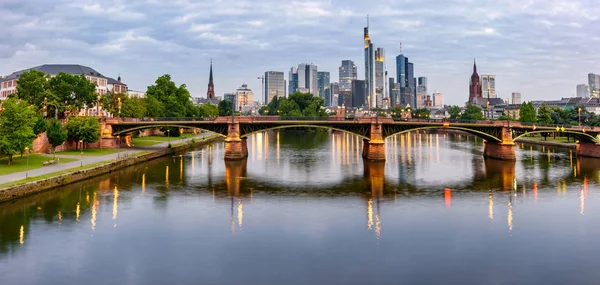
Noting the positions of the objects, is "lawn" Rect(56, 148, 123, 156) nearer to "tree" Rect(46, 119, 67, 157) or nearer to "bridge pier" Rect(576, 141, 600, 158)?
"tree" Rect(46, 119, 67, 157)

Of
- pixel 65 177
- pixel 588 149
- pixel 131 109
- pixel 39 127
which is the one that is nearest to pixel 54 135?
pixel 39 127

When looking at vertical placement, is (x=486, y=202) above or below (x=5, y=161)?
below

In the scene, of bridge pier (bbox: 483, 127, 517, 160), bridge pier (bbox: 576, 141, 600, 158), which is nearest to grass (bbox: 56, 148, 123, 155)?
bridge pier (bbox: 483, 127, 517, 160)

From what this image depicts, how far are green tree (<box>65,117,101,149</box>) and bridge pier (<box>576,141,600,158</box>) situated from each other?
10084 centimetres

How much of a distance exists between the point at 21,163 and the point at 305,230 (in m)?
45.5

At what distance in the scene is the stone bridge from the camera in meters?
90.8

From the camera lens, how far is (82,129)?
8325 centimetres

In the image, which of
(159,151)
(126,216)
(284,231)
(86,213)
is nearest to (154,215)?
(126,216)

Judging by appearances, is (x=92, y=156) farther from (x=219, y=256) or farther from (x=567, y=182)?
(x=567, y=182)

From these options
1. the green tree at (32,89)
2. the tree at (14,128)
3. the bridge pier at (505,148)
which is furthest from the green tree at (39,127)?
the bridge pier at (505,148)

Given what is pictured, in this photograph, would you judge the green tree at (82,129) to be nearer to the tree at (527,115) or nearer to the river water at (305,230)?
the river water at (305,230)

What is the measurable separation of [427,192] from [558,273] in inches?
1133

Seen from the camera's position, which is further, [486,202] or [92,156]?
[92,156]

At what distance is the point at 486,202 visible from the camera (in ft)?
168
